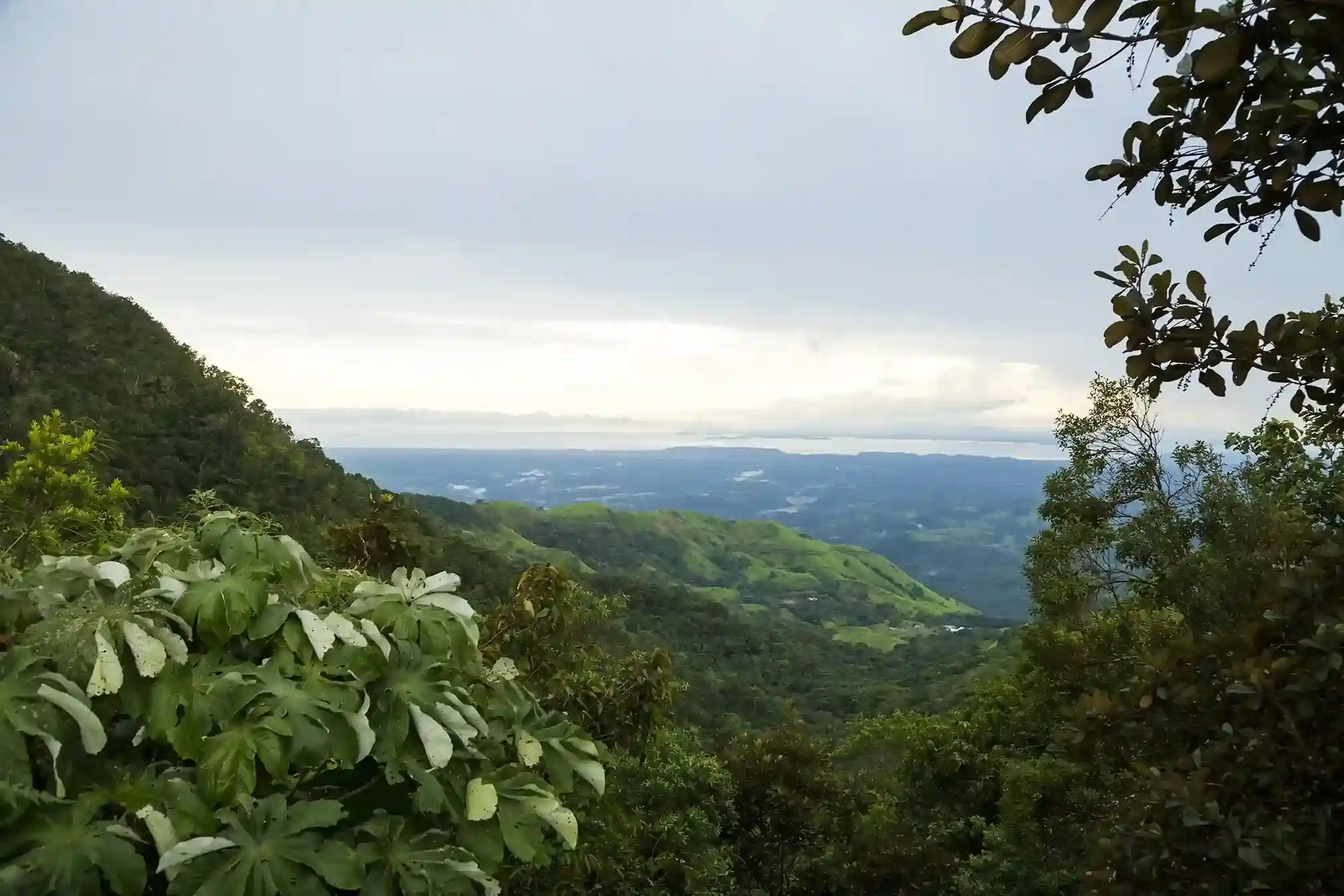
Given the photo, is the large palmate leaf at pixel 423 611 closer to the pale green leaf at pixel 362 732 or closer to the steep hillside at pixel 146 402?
the pale green leaf at pixel 362 732

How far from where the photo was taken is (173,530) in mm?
2812

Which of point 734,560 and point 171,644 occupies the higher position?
point 171,644

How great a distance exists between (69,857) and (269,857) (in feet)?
1.20

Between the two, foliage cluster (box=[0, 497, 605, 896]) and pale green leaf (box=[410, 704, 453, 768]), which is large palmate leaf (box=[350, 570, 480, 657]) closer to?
foliage cluster (box=[0, 497, 605, 896])

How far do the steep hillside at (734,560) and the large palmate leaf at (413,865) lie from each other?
8170 cm

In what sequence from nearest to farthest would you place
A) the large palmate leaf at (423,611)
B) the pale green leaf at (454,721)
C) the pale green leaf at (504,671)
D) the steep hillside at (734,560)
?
1. the pale green leaf at (454,721)
2. the large palmate leaf at (423,611)
3. the pale green leaf at (504,671)
4. the steep hillside at (734,560)

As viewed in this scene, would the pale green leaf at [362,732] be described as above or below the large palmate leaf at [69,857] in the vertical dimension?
above

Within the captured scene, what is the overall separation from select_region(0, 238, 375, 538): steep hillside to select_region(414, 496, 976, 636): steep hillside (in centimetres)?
4439

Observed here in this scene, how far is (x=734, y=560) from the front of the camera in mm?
134000

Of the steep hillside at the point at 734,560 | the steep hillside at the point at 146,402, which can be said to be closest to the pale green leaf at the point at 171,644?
the steep hillside at the point at 146,402

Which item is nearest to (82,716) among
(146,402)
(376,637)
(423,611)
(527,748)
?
(376,637)

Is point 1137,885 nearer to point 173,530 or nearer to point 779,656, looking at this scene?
point 173,530

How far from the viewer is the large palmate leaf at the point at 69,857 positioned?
1.55 m

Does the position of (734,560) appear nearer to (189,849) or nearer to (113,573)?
(113,573)
